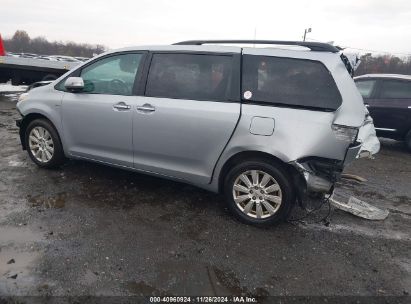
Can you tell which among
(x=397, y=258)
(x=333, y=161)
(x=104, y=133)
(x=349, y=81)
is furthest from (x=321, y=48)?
(x=104, y=133)

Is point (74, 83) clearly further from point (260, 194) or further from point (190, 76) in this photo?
point (260, 194)

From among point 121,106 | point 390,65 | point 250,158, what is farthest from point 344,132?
point 390,65

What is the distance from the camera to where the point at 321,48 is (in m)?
3.52

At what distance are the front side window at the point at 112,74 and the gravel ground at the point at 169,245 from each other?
1.24 m

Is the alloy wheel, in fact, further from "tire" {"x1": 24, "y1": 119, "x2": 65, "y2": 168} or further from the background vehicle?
the background vehicle

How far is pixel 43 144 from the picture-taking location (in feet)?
15.6

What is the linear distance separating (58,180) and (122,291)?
97.8 inches

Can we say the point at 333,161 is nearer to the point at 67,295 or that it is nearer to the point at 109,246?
the point at 109,246

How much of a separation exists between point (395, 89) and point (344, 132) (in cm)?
526

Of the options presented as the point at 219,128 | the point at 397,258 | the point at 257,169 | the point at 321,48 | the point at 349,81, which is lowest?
the point at 397,258

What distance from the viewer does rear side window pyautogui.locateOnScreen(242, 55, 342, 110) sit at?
333cm

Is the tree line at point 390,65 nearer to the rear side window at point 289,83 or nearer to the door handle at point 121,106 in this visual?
the rear side window at point 289,83

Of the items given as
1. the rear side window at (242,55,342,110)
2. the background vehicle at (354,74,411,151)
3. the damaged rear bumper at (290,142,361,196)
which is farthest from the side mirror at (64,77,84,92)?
the background vehicle at (354,74,411,151)

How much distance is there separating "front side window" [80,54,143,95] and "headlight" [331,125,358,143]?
232 centimetres
